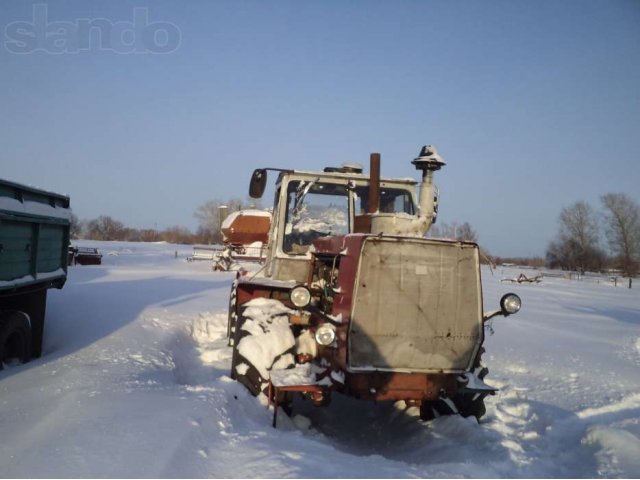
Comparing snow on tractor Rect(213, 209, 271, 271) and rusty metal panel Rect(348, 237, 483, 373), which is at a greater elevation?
snow on tractor Rect(213, 209, 271, 271)

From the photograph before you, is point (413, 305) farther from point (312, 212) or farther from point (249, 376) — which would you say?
point (312, 212)

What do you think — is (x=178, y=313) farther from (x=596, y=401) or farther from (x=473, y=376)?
(x=596, y=401)

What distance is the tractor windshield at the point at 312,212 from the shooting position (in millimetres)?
5789

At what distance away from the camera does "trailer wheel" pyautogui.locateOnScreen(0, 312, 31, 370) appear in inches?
199

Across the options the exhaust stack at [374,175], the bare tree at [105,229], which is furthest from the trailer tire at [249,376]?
the bare tree at [105,229]

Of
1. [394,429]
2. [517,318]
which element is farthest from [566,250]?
[394,429]

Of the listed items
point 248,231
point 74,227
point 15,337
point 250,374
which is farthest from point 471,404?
point 74,227

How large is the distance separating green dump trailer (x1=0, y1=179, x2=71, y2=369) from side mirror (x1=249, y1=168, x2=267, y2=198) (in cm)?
262

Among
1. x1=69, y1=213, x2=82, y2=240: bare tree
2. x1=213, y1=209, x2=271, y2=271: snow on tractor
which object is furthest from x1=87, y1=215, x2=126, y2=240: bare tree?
x1=213, y1=209, x2=271, y2=271: snow on tractor

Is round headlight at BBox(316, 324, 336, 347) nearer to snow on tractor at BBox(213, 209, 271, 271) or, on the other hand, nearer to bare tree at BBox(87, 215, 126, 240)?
snow on tractor at BBox(213, 209, 271, 271)

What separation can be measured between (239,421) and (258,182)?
2.82 meters

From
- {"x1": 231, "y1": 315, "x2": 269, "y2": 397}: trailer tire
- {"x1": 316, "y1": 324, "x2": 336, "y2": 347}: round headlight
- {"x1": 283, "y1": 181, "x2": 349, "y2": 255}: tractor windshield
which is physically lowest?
{"x1": 231, "y1": 315, "x2": 269, "y2": 397}: trailer tire

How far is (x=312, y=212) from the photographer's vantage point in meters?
5.85

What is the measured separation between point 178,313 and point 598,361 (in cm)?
791
